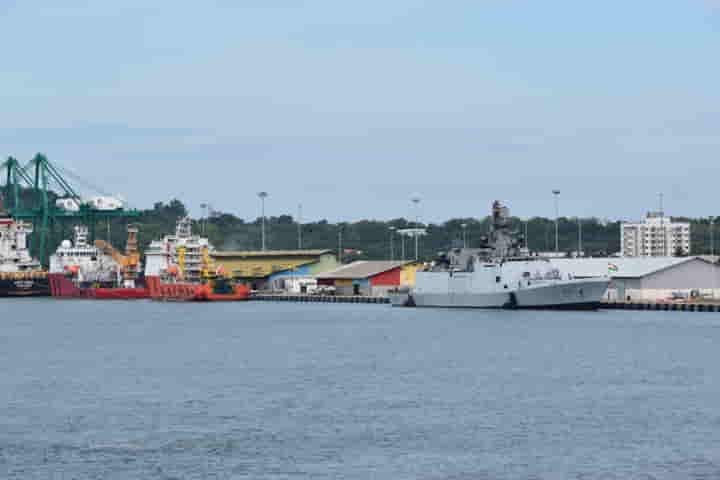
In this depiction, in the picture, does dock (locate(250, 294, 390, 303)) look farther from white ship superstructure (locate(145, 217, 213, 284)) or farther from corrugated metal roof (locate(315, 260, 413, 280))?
white ship superstructure (locate(145, 217, 213, 284))

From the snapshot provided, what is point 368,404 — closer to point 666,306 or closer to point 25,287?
point 666,306

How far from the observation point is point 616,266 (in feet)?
336

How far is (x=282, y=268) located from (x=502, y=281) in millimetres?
53772

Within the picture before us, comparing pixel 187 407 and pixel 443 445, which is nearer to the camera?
pixel 443 445

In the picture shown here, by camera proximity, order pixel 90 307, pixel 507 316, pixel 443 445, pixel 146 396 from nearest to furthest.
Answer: pixel 443 445 → pixel 146 396 → pixel 507 316 → pixel 90 307

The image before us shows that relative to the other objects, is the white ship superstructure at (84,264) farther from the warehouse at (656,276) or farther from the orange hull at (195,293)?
the warehouse at (656,276)

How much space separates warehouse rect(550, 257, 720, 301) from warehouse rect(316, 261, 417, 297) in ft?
85.7

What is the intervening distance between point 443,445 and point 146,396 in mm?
12684

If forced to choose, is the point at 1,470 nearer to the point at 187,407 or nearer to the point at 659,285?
the point at 187,407

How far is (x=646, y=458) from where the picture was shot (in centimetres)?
3075

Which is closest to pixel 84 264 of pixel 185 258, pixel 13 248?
pixel 13 248

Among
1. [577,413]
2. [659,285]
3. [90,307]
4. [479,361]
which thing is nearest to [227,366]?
[479,361]

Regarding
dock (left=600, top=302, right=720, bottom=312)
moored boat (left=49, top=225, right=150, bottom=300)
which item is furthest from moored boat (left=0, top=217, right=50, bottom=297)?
dock (left=600, top=302, right=720, bottom=312)

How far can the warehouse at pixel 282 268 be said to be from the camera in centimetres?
14038
